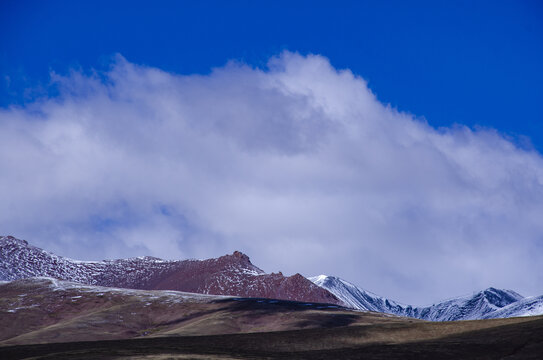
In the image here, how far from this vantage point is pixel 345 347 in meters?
70.6

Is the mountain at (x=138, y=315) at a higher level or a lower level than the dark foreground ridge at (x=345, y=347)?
higher

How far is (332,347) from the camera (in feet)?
233

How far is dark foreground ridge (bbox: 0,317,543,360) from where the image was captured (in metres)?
58.9

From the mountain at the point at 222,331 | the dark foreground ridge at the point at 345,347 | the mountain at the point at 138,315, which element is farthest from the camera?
the mountain at the point at 138,315

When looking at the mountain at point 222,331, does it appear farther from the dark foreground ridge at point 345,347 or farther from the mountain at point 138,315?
the mountain at point 138,315

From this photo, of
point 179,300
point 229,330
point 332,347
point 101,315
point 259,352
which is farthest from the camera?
point 179,300

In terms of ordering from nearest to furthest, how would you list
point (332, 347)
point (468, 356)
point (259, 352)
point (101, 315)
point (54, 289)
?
point (468, 356), point (259, 352), point (332, 347), point (101, 315), point (54, 289)

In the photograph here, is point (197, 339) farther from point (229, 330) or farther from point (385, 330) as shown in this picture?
point (229, 330)

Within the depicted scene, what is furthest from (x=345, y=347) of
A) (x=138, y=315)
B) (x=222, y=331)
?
(x=138, y=315)

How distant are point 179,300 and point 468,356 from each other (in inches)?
5256

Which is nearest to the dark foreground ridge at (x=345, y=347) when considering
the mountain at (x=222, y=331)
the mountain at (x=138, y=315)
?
the mountain at (x=222, y=331)

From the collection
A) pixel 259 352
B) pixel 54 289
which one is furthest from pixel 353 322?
pixel 54 289

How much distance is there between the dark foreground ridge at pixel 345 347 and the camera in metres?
58.9

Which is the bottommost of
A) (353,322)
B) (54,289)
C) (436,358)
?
(436,358)
